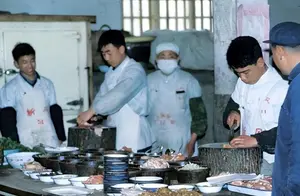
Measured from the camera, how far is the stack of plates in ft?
16.2

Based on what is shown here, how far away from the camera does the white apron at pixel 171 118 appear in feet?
26.9

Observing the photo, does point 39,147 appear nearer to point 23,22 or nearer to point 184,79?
point 184,79

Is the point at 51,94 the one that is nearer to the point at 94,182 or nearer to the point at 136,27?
the point at 94,182

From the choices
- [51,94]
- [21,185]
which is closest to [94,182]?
[21,185]

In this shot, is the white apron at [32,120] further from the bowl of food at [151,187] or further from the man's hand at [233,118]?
the bowl of food at [151,187]

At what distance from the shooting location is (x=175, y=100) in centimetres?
820

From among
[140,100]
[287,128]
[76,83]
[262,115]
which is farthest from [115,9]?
[287,128]

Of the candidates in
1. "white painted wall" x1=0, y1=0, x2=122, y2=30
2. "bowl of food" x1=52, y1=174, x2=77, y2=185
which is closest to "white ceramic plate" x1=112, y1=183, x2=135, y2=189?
"bowl of food" x1=52, y1=174, x2=77, y2=185

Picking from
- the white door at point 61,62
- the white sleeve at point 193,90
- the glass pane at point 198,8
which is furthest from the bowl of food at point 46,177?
the glass pane at point 198,8

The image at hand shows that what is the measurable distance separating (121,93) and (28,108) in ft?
4.30

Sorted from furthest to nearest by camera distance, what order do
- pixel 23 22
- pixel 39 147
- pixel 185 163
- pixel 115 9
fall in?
pixel 115 9 < pixel 23 22 < pixel 39 147 < pixel 185 163

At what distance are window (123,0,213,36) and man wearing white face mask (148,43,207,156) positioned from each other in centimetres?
402

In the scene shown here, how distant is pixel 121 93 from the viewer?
6.96 meters

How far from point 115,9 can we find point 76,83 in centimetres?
175
